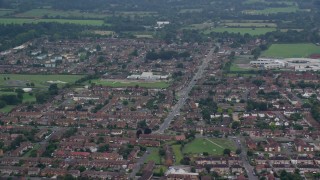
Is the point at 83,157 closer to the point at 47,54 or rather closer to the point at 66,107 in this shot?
the point at 66,107

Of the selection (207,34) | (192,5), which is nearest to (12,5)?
(192,5)

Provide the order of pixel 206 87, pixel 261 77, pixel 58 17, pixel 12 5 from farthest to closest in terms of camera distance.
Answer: pixel 12 5 < pixel 58 17 < pixel 261 77 < pixel 206 87

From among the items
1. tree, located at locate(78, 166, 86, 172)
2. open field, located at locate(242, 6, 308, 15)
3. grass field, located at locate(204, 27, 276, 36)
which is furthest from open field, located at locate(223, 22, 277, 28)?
tree, located at locate(78, 166, 86, 172)

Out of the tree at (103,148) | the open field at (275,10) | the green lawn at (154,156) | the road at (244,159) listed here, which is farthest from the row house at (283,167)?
the open field at (275,10)

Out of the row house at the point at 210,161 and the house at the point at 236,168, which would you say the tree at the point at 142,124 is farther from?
the house at the point at 236,168

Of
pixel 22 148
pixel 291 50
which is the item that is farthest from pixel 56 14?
pixel 22 148

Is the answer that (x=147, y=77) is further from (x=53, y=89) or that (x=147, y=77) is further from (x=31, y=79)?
(x=31, y=79)

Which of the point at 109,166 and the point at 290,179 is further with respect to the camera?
the point at 109,166

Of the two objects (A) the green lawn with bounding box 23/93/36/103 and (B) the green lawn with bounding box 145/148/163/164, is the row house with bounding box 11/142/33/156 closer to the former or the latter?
(B) the green lawn with bounding box 145/148/163/164
